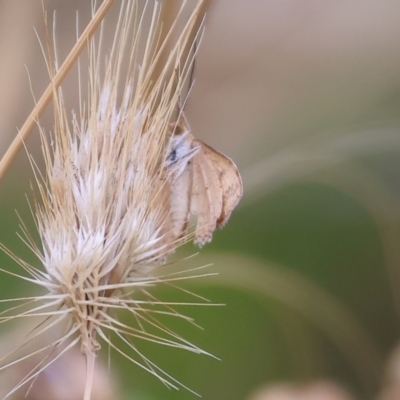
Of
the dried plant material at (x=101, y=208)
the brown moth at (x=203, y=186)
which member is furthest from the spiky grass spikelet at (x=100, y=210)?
the brown moth at (x=203, y=186)

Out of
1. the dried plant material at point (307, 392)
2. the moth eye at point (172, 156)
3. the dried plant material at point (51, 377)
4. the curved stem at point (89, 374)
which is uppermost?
the moth eye at point (172, 156)

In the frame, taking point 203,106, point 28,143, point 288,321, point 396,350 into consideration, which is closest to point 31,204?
point 28,143

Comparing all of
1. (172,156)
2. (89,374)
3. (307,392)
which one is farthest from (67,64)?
(307,392)

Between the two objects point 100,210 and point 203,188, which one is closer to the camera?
point 100,210

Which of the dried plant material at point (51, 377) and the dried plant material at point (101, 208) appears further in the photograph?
the dried plant material at point (51, 377)

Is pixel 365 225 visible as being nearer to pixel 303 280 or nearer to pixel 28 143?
pixel 303 280

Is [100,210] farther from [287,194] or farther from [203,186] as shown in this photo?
[287,194]

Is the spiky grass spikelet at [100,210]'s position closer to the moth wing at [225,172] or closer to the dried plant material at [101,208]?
the dried plant material at [101,208]

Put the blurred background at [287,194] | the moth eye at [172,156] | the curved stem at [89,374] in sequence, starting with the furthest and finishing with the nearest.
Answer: the blurred background at [287,194], the moth eye at [172,156], the curved stem at [89,374]

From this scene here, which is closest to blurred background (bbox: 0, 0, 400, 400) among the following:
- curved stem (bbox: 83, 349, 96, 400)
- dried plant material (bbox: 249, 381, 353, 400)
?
dried plant material (bbox: 249, 381, 353, 400)
